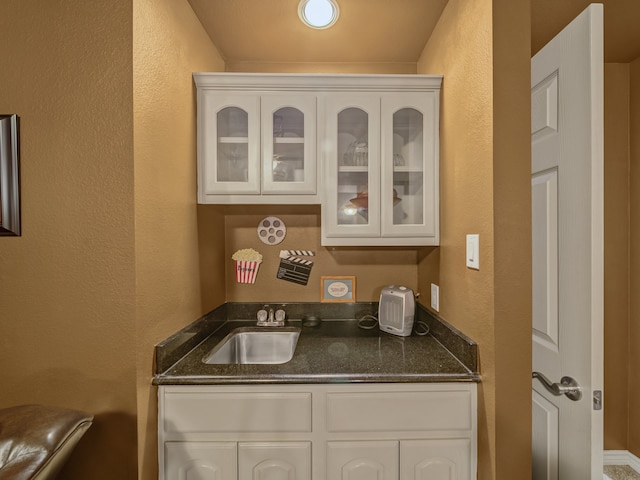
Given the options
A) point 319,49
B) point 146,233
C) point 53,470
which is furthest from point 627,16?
point 53,470

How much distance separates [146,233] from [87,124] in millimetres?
423

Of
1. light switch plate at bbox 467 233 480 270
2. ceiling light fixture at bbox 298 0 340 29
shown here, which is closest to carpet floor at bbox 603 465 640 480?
light switch plate at bbox 467 233 480 270

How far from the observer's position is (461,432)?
3.96ft

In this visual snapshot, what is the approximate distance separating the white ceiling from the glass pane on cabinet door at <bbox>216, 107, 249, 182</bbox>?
0.45 meters

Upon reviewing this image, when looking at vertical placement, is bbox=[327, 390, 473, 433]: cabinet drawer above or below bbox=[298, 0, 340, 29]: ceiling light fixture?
below

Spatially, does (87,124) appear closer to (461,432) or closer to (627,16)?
(461,432)

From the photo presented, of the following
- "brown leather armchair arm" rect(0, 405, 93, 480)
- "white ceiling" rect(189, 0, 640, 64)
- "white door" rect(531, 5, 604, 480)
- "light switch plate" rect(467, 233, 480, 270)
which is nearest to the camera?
"brown leather armchair arm" rect(0, 405, 93, 480)

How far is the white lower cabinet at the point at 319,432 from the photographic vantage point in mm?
1203

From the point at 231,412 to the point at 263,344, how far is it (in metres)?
0.65

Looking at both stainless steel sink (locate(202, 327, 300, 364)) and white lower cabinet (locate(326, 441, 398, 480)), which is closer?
white lower cabinet (locate(326, 441, 398, 480))

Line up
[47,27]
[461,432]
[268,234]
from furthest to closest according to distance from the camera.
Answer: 1. [268,234]
2. [461,432]
3. [47,27]

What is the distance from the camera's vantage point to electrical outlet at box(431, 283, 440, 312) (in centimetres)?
161

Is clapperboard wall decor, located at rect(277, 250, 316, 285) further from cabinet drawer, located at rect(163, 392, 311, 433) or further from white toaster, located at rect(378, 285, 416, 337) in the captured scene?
cabinet drawer, located at rect(163, 392, 311, 433)

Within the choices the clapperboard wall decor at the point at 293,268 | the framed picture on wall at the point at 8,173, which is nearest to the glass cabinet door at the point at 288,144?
the clapperboard wall decor at the point at 293,268
